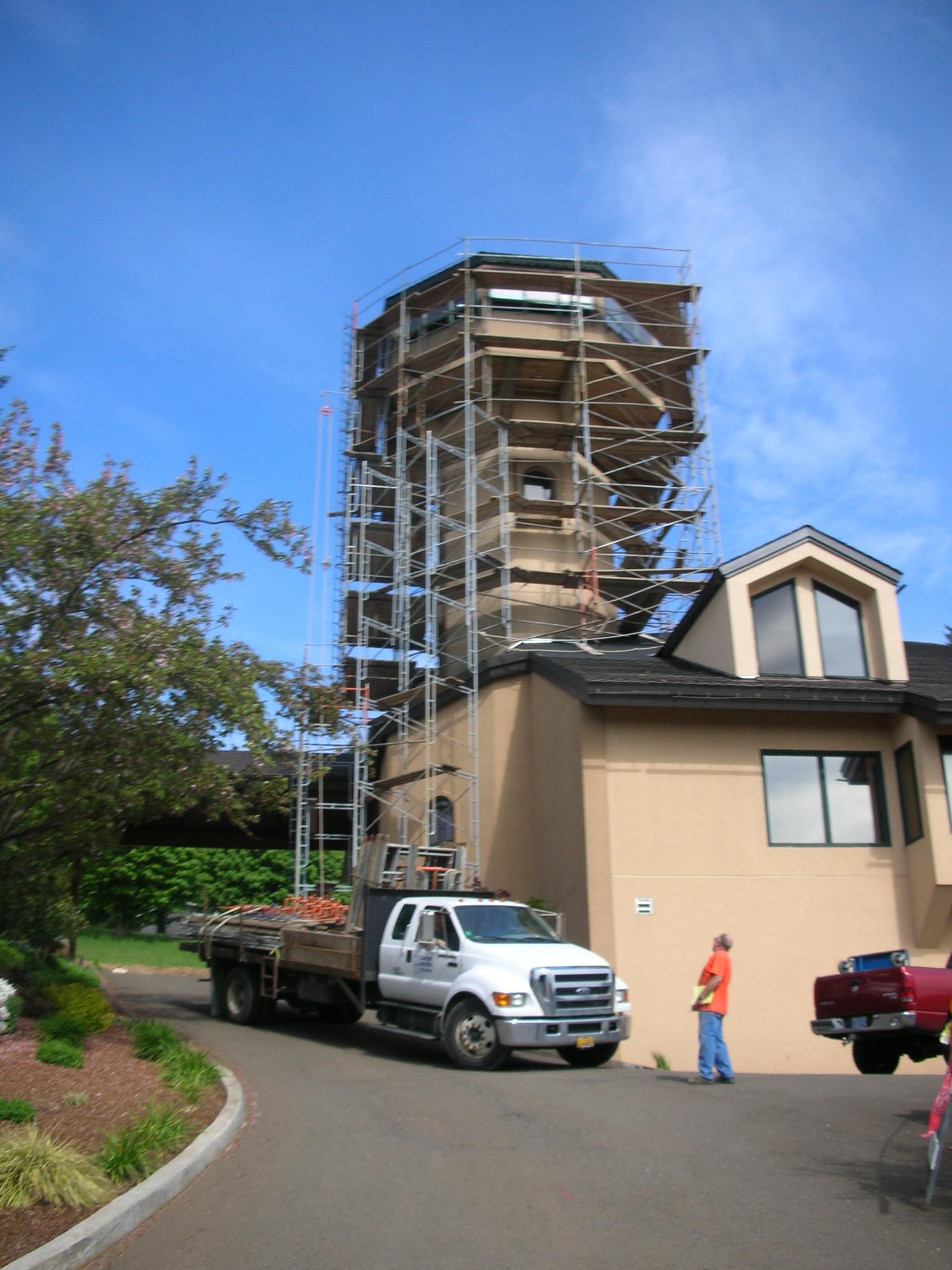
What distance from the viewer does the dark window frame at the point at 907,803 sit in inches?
696

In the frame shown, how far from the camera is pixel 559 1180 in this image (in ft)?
23.4

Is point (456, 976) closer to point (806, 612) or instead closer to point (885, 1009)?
point (885, 1009)

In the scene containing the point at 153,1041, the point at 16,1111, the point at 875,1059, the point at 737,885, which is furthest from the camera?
the point at 737,885

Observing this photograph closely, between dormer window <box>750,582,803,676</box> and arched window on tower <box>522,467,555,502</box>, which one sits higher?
arched window on tower <box>522,467,555,502</box>

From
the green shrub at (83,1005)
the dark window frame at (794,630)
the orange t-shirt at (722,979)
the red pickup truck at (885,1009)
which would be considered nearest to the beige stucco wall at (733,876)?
the dark window frame at (794,630)

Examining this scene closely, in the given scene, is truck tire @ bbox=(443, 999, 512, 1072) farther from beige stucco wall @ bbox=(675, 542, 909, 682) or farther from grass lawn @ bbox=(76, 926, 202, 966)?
grass lawn @ bbox=(76, 926, 202, 966)

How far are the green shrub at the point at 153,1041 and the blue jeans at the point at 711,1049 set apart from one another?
5.44 m

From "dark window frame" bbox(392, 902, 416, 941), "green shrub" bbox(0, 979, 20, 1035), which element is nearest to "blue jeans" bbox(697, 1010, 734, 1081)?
"dark window frame" bbox(392, 902, 416, 941)

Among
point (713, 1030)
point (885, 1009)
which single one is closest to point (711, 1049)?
point (713, 1030)

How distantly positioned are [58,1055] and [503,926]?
564 cm

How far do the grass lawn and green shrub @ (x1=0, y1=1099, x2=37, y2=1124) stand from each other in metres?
19.2

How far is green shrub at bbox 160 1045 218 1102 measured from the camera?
959 cm

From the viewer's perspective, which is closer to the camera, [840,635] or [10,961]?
[10,961]

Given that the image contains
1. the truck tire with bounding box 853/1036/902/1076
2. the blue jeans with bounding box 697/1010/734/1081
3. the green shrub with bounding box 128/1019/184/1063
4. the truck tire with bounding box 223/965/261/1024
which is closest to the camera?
the green shrub with bounding box 128/1019/184/1063
